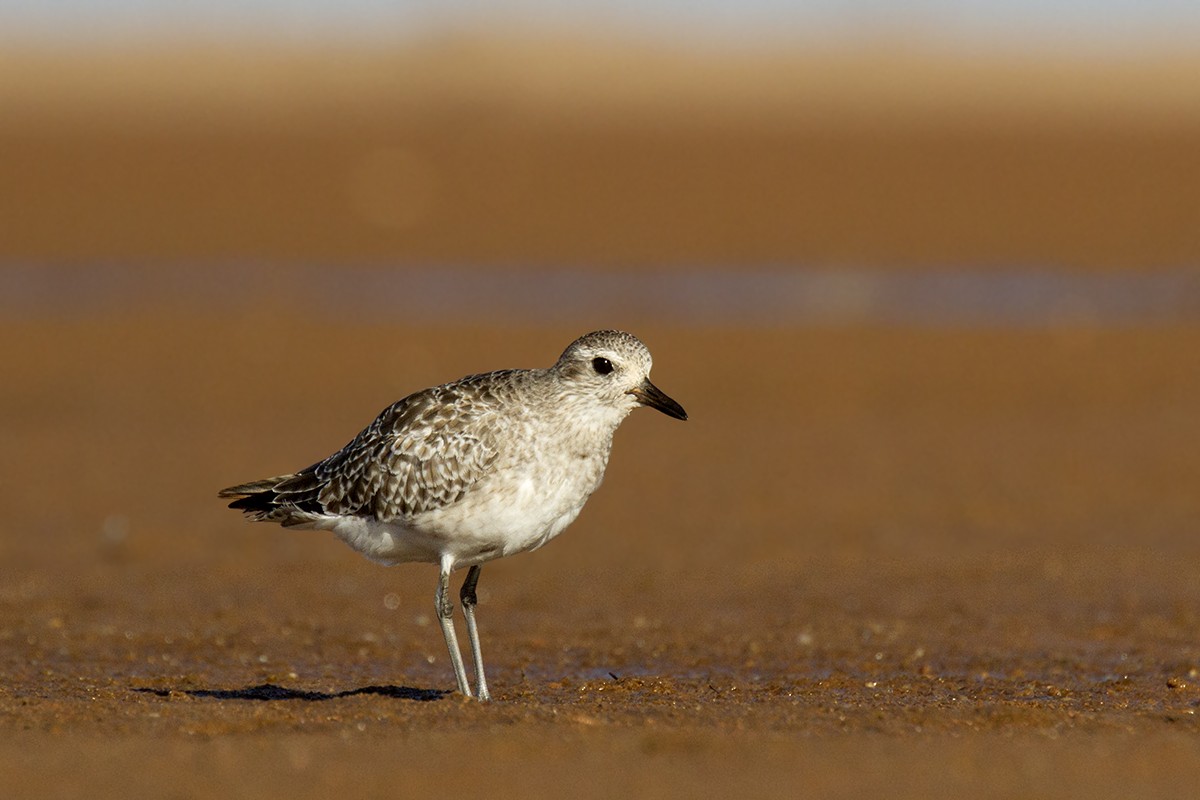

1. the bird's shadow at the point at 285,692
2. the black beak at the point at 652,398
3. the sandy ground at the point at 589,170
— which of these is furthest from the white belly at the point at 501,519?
the sandy ground at the point at 589,170

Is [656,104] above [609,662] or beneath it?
above

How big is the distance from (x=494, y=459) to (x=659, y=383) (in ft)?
36.8

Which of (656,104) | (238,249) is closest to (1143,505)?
(238,249)

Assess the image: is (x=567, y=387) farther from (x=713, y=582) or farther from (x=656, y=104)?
(x=656, y=104)

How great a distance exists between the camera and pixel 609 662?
11.5 metres

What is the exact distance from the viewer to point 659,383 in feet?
68.6

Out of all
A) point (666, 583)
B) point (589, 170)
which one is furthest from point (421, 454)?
point (589, 170)

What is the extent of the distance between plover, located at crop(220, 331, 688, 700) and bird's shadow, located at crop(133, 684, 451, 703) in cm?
41

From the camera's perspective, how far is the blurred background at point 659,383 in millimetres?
11641

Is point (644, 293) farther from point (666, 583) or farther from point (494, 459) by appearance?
point (494, 459)

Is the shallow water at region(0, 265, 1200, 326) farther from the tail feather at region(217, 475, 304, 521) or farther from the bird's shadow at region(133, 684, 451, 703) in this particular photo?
the bird's shadow at region(133, 684, 451, 703)

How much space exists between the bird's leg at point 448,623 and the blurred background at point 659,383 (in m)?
0.75

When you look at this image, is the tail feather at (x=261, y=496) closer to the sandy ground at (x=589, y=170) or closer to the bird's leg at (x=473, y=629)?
the bird's leg at (x=473, y=629)

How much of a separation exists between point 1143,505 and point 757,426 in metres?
4.44
